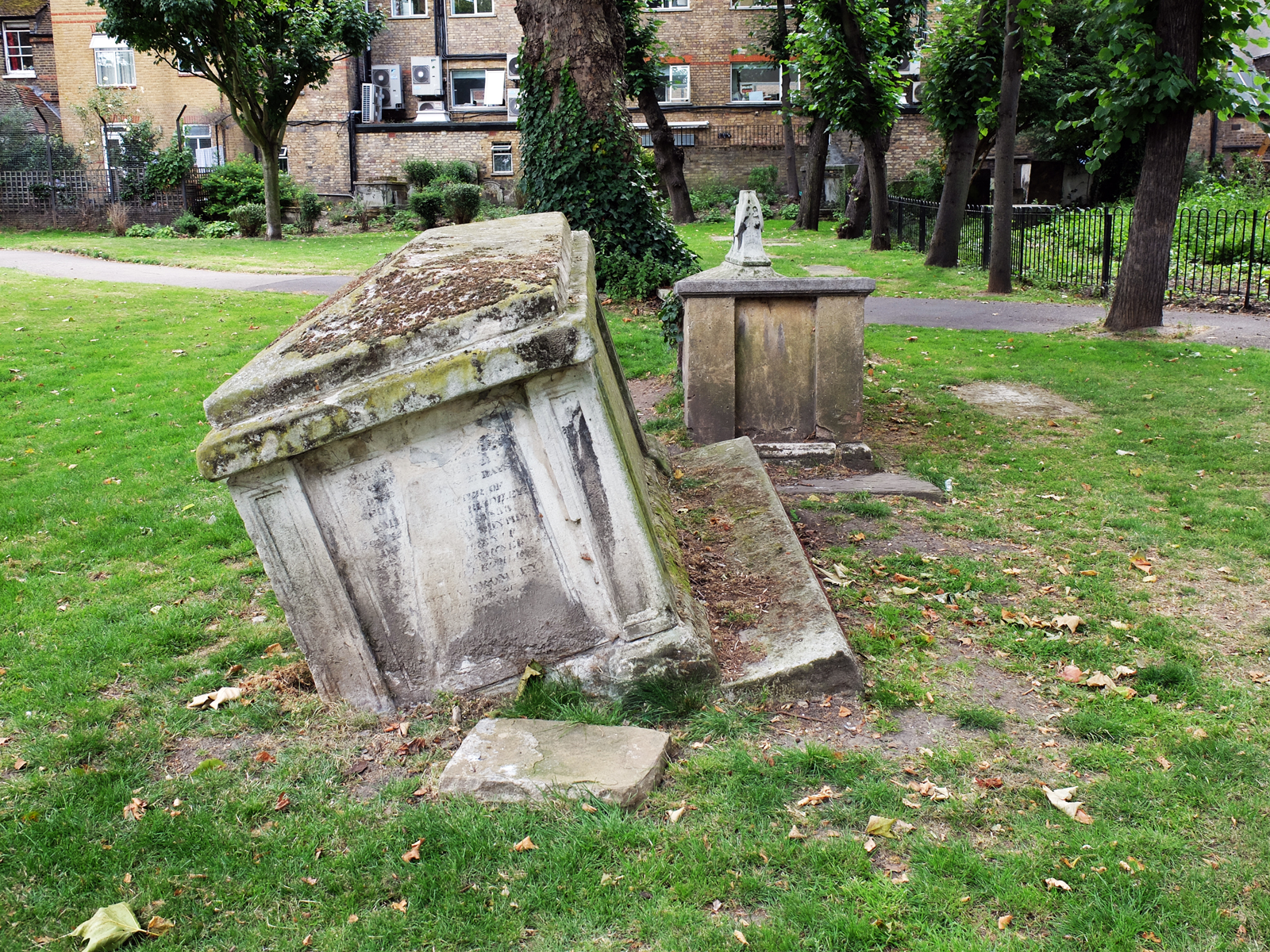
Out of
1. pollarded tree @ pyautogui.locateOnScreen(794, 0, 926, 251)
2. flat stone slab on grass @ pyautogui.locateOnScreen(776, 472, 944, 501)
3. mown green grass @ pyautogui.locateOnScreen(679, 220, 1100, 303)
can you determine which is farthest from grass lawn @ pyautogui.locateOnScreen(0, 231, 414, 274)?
flat stone slab on grass @ pyautogui.locateOnScreen(776, 472, 944, 501)

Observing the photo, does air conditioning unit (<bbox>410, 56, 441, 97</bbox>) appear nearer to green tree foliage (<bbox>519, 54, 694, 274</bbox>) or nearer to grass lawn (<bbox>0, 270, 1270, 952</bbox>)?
green tree foliage (<bbox>519, 54, 694, 274</bbox>)

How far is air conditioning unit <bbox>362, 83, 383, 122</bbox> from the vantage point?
31.9m

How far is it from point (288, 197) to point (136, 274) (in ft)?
40.3

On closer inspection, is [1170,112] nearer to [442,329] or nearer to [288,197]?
[442,329]

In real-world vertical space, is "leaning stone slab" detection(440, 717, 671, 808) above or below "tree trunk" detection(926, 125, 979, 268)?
below

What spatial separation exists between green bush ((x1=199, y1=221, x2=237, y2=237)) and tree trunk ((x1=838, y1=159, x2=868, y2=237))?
15.3 m

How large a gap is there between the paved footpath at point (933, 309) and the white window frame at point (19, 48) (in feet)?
68.9

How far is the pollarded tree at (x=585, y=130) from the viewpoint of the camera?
443 inches

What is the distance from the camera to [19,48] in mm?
33344

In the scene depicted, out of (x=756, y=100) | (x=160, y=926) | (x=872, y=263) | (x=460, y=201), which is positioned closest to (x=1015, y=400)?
(x=160, y=926)

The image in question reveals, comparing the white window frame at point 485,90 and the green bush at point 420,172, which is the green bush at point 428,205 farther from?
the white window frame at point 485,90

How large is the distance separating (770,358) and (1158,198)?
6.46 meters

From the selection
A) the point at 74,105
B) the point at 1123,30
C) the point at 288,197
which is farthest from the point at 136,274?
the point at 74,105

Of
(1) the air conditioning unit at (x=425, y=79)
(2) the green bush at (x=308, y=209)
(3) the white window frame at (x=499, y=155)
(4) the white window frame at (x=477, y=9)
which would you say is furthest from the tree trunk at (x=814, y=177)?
(1) the air conditioning unit at (x=425, y=79)
